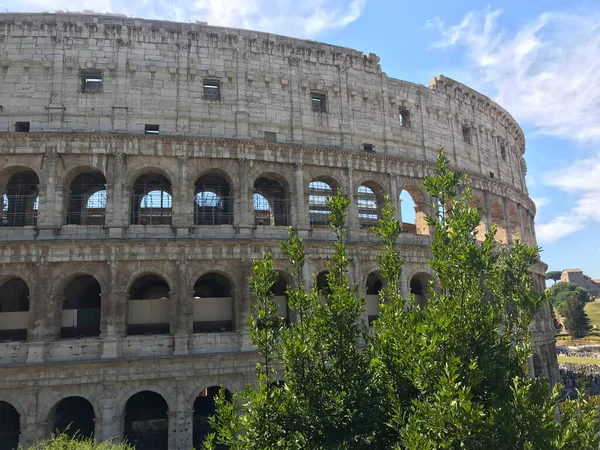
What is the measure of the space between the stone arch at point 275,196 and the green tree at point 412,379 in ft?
44.8

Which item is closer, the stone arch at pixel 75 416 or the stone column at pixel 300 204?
the stone arch at pixel 75 416

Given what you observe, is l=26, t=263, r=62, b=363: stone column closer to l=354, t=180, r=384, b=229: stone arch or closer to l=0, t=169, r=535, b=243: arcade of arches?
l=0, t=169, r=535, b=243: arcade of arches

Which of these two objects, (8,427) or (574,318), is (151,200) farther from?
(574,318)

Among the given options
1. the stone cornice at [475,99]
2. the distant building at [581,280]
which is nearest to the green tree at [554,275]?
the distant building at [581,280]

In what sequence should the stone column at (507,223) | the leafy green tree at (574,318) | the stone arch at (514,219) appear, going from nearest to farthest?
the stone column at (507,223) < the stone arch at (514,219) < the leafy green tree at (574,318)

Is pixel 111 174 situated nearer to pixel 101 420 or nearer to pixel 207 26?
pixel 207 26

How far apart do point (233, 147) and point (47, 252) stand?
927 cm

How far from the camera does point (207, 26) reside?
22203 millimetres

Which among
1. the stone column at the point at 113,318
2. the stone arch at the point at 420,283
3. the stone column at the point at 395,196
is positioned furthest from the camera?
the stone column at the point at 395,196

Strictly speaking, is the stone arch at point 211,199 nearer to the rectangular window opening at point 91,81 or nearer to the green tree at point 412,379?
the rectangular window opening at point 91,81

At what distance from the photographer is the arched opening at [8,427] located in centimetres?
1889

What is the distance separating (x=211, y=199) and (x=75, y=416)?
469 inches

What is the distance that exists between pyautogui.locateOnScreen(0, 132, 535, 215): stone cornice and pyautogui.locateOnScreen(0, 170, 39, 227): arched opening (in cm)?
248

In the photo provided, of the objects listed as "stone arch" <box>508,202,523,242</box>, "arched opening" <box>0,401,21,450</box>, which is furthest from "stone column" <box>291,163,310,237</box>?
"stone arch" <box>508,202,523,242</box>
